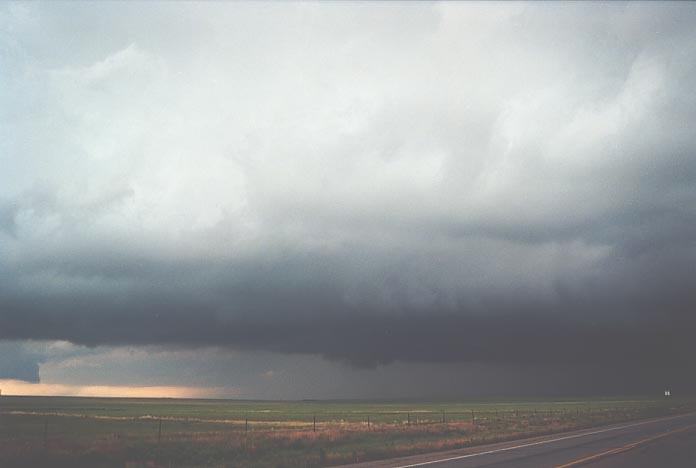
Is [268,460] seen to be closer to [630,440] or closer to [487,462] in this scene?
[487,462]

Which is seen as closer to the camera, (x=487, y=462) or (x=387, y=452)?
(x=487, y=462)

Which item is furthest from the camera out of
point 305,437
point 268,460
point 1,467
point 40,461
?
point 305,437

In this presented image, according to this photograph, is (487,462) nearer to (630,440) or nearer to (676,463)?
(676,463)

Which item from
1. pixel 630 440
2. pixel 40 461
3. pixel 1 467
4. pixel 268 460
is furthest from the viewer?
pixel 630 440

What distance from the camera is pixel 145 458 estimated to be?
84.7ft

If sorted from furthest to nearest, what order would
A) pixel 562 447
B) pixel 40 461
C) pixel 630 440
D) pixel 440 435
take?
pixel 440 435, pixel 630 440, pixel 562 447, pixel 40 461

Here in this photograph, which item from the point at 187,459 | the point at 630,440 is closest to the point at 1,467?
the point at 187,459

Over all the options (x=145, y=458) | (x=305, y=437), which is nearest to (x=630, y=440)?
(x=305, y=437)

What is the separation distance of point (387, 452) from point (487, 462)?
220 inches

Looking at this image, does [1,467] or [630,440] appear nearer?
[1,467]

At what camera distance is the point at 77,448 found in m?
26.7

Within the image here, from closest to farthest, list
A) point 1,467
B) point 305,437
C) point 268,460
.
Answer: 1. point 1,467
2. point 268,460
3. point 305,437

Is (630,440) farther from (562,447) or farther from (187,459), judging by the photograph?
(187,459)

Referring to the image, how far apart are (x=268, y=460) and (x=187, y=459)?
158 inches
